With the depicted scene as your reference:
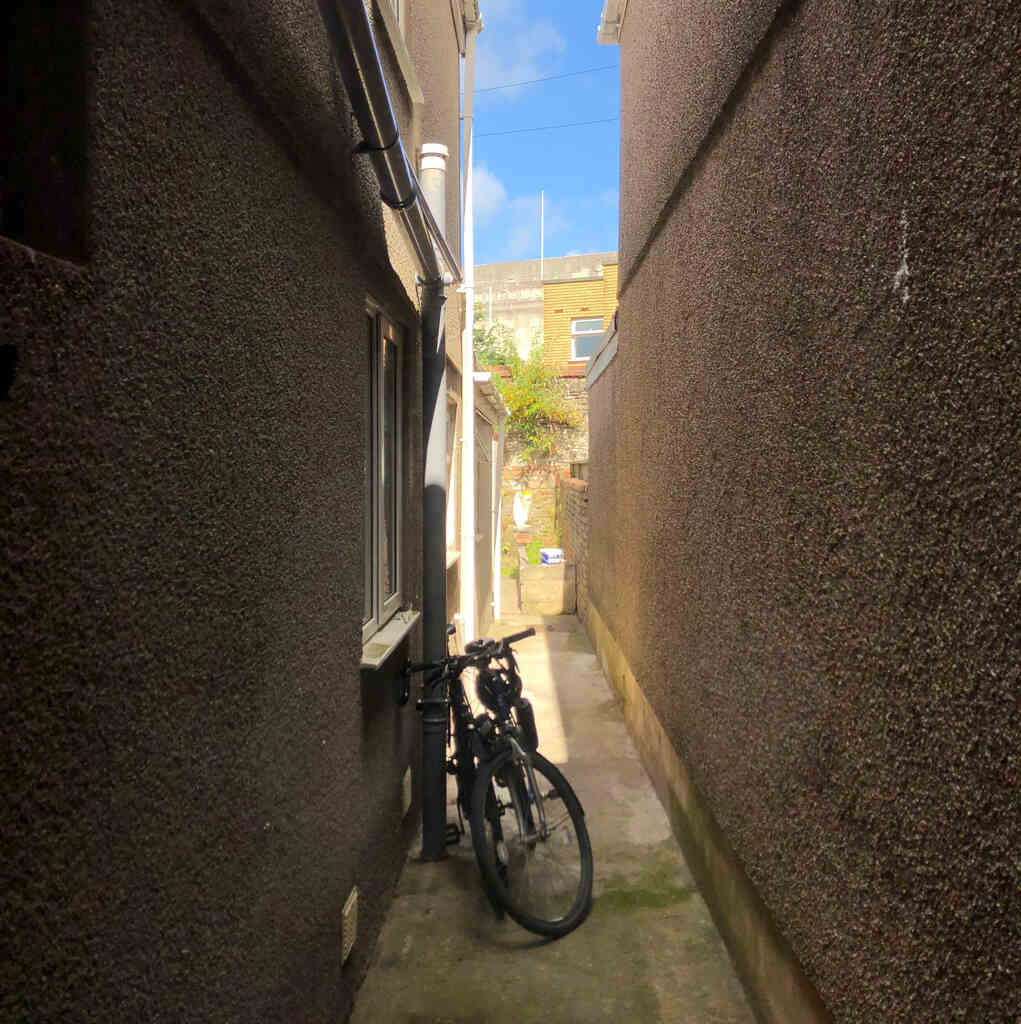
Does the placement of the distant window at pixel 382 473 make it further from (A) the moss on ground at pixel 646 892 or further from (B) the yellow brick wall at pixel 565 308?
(B) the yellow brick wall at pixel 565 308

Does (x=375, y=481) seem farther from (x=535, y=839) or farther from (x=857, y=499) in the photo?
(x=857, y=499)

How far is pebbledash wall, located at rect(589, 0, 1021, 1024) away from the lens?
134cm

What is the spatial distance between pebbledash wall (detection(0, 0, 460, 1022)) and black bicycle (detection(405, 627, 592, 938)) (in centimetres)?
116

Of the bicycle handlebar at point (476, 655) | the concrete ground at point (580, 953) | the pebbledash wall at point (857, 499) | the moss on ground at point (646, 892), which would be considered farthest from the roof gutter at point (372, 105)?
the moss on ground at point (646, 892)

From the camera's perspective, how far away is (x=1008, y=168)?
1268 millimetres

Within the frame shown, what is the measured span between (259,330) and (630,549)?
4.52 meters

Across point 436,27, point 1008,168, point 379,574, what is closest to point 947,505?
point 1008,168

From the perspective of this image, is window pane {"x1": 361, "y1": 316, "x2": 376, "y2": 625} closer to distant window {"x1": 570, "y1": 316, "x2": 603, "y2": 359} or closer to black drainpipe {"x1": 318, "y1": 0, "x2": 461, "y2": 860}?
black drainpipe {"x1": 318, "y1": 0, "x2": 461, "y2": 860}

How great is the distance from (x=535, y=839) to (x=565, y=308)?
19400 millimetres

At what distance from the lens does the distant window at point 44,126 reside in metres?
1.10

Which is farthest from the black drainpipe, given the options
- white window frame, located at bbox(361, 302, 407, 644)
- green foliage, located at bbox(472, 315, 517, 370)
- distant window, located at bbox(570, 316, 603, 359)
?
green foliage, located at bbox(472, 315, 517, 370)

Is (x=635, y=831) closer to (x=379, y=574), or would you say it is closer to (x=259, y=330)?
(x=379, y=574)

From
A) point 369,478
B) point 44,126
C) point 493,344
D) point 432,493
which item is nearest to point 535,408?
point 493,344

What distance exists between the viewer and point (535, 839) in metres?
3.62
